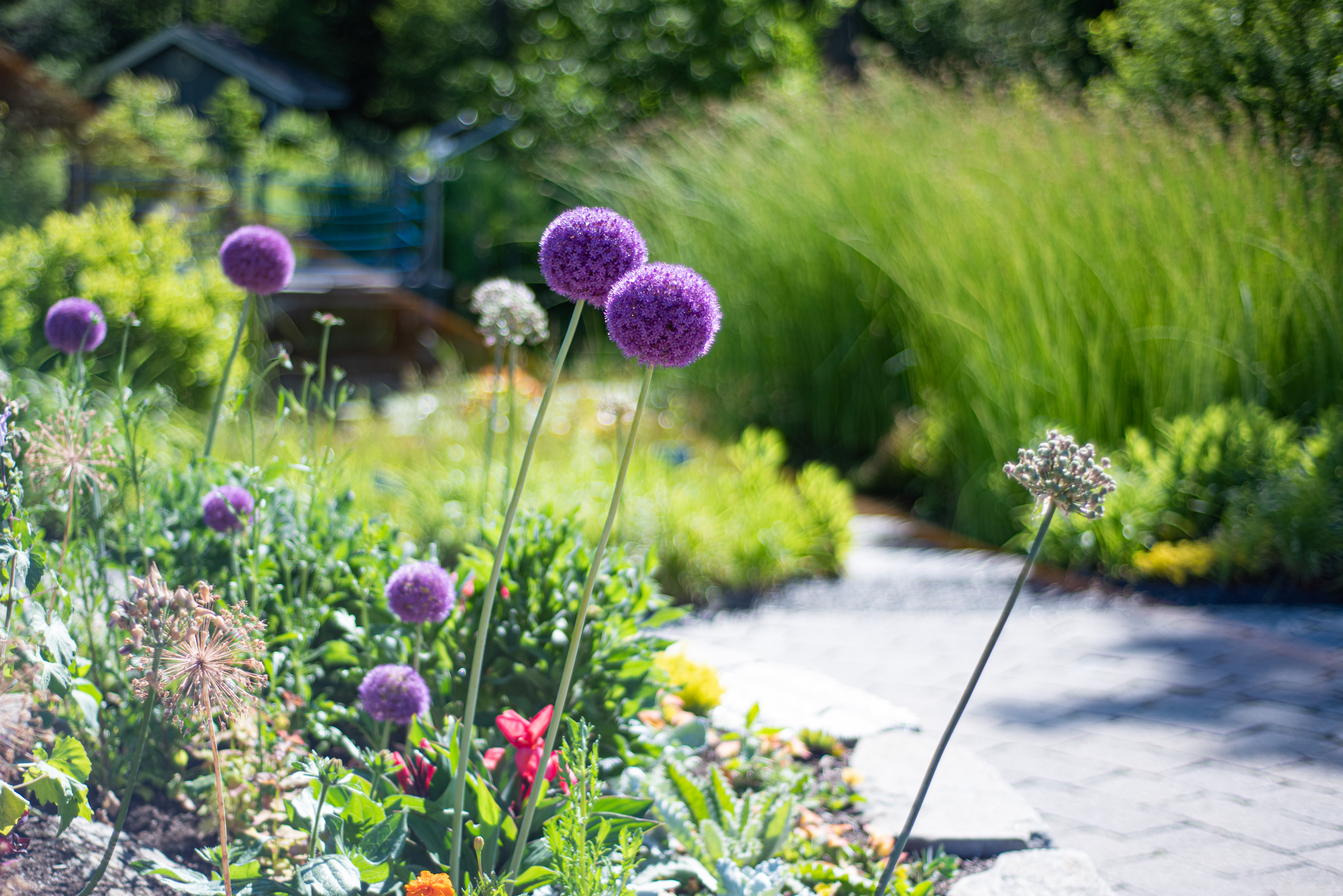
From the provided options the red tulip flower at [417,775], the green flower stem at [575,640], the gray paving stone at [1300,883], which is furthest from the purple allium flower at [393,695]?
the gray paving stone at [1300,883]

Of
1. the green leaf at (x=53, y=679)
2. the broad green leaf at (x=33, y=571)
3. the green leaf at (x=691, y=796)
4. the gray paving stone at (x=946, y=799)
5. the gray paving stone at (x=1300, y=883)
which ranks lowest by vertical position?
the gray paving stone at (x=946, y=799)

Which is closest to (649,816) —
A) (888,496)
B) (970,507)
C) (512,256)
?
(970,507)

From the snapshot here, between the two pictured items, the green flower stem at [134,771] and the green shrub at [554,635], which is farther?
the green shrub at [554,635]

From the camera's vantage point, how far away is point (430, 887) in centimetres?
125

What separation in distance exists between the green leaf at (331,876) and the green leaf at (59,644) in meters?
0.42

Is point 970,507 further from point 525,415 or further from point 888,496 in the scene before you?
point 525,415

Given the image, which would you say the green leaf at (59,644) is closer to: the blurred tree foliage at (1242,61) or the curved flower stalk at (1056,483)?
the curved flower stalk at (1056,483)

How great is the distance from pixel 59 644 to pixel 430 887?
0.59 meters

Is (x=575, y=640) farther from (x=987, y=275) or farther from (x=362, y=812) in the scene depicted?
→ (x=987, y=275)

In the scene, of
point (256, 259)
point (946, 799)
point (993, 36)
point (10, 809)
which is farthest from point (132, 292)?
point (993, 36)

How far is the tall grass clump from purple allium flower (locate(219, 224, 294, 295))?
3.39m

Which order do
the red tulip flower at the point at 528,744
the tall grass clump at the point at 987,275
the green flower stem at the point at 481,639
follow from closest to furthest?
1. the green flower stem at the point at 481,639
2. the red tulip flower at the point at 528,744
3. the tall grass clump at the point at 987,275

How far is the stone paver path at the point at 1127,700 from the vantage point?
1984 millimetres

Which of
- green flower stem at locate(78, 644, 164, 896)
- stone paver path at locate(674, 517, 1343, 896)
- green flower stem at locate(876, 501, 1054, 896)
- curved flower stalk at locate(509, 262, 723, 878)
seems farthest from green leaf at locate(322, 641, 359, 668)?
stone paver path at locate(674, 517, 1343, 896)
